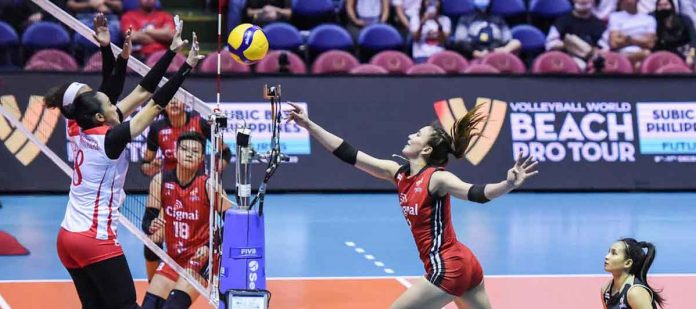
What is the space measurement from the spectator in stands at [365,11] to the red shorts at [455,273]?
1116 centimetres

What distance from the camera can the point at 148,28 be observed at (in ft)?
57.1

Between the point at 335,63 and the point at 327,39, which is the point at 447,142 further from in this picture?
the point at 327,39

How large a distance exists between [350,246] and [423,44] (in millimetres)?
5857

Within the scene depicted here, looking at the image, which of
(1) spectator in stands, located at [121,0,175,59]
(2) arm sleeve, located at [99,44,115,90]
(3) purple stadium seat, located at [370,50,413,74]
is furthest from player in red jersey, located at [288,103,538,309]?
(1) spectator in stands, located at [121,0,175,59]

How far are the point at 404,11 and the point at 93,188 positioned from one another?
11.8 meters

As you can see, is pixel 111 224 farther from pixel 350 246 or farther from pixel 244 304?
pixel 350 246

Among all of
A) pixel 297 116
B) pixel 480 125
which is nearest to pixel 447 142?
pixel 297 116

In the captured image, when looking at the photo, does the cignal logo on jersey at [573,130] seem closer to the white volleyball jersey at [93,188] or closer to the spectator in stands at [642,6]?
the spectator in stands at [642,6]

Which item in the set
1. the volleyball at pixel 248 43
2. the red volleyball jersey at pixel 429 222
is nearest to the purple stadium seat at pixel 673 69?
the volleyball at pixel 248 43

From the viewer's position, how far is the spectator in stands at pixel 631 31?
18719 mm

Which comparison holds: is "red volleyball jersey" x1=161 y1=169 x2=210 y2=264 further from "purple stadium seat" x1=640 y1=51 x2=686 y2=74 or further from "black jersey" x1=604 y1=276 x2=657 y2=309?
"purple stadium seat" x1=640 y1=51 x2=686 y2=74

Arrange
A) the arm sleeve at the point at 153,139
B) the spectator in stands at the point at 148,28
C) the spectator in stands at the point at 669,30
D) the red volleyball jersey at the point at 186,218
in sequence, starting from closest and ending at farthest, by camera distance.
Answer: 1. the red volleyball jersey at the point at 186,218
2. the arm sleeve at the point at 153,139
3. the spectator in stands at the point at 148,28
4. the spectator in stands at the point at 669,30

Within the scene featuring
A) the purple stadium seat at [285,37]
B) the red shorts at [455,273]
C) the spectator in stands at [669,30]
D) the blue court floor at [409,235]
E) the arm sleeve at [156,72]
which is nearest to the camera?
the red shorts at [455,273]

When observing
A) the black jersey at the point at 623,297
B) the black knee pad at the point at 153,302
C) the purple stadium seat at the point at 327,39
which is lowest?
the black knee pad at the point at 153,302
